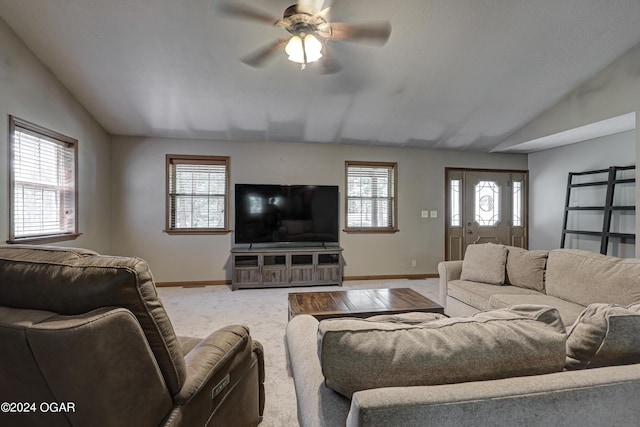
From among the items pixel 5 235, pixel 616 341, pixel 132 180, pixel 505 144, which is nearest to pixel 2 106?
pixel 5 235

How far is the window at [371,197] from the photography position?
205 inches

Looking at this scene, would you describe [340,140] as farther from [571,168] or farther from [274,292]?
[571,168]

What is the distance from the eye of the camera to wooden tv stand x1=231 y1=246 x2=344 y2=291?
4.52 metres

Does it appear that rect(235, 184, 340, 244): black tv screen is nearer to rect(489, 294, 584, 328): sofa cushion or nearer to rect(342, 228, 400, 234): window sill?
rect(342, 228, 400, 234): window sill

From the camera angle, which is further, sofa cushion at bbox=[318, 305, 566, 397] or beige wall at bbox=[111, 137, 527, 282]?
beige wall at bbox=[111, 137, 527, 282]

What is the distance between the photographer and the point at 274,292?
172 inches

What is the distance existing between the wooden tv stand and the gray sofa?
3618 millimetres

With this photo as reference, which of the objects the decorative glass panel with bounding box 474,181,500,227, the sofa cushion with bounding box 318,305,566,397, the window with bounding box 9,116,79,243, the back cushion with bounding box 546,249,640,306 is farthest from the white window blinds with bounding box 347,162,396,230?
the sofa cushion with bounding box 318,305,566,397

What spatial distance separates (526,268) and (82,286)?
3.31 m

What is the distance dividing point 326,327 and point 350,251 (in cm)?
439

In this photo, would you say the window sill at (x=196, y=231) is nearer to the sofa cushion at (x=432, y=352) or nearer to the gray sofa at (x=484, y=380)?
the gray sofa at (x=484, y=380)

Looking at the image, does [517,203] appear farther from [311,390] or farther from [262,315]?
[311,390]

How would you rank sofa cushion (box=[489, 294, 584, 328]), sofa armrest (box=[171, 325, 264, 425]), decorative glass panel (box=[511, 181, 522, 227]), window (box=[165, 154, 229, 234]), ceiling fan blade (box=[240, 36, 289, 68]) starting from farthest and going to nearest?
decorative glass panel (box=[511, 181, 522, 227])
window (box=[165, 154, 229, 234])
ceiling fan blade (box=[240, 36, 289, 68])
sofa cushion (box=[489, 294, 584, 328])
sofa armrest (box=[171, 325, 264, 425])

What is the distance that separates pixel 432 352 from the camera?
0.78m
